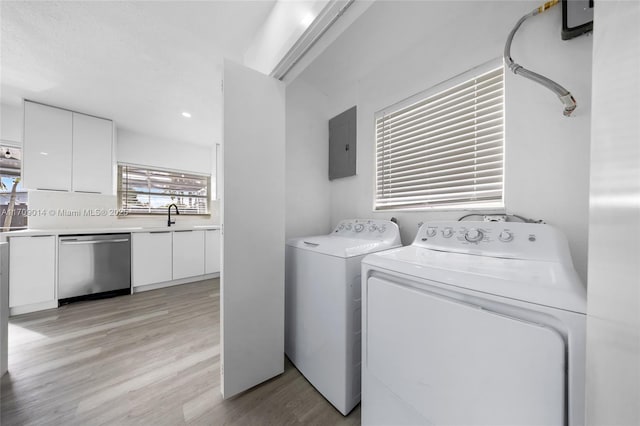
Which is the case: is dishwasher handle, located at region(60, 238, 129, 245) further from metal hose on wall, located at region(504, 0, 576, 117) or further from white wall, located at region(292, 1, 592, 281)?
metal hose on wall, located at region(504, 0, 576, 117)

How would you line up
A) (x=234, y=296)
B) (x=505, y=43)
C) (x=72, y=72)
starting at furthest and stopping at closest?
(x=72, y=72)
(x=234, y=296)
(x=505, y=43)

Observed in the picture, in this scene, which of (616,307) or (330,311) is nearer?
(616,307)

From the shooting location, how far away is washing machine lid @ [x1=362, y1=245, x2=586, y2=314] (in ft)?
1.81

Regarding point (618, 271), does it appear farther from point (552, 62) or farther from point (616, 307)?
point (552, 62)

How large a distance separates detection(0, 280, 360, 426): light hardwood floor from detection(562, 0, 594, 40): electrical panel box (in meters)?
2.20

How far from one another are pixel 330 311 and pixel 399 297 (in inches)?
20.9

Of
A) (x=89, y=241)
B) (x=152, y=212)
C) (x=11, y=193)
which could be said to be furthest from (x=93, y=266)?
(x=11, y=193)

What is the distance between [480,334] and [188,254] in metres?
3.81

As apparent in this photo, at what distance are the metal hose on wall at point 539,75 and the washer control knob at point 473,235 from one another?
0.67m

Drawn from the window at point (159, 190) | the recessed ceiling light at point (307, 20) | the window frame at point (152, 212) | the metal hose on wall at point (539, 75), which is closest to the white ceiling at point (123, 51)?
the recessed ceiling light at point (307, 20)

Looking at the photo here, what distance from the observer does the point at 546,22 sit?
3.53ft

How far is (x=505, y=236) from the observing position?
3.33 feet

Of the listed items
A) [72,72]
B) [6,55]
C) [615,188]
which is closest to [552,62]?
[615,188]

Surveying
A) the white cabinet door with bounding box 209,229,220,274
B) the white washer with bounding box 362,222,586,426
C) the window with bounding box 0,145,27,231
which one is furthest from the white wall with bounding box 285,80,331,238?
the window with bounding box 0,145,27,231
